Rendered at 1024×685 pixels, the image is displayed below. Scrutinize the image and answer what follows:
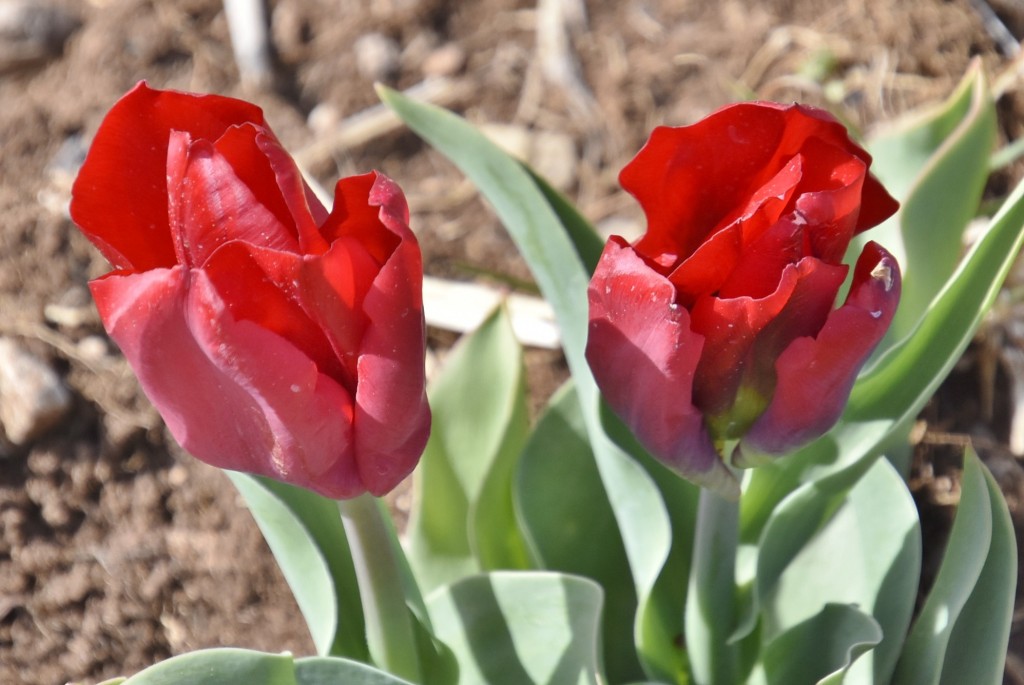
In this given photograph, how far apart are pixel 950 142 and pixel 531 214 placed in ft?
1.65

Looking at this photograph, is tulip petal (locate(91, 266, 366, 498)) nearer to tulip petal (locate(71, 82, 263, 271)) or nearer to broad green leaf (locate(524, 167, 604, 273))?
tulip petal (locate(71, 82, 263, 271))

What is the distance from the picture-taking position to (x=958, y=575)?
96cm

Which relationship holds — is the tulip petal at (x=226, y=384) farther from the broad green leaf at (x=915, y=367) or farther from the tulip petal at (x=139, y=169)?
the broad green leaf at (x=915, y=367)

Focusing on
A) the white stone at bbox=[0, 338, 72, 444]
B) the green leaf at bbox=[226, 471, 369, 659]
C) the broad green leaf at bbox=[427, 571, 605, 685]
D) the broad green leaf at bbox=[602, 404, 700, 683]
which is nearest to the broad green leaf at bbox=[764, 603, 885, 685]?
the broad green leaf at bbox=[602, 404, 700, 683]

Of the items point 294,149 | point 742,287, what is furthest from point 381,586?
point 294,149

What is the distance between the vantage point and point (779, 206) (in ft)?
2.32

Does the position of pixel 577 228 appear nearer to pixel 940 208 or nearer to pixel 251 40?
pixel 940 208

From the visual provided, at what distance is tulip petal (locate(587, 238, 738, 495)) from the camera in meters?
0.73

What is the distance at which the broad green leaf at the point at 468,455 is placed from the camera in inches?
50.9

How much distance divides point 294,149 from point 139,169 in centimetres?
140

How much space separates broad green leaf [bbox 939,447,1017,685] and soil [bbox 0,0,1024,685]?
404 mm

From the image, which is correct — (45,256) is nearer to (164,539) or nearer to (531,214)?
(164,539)

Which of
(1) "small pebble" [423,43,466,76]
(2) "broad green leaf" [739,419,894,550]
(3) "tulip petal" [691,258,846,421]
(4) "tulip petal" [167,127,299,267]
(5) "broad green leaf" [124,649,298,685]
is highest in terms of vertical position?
(4) "tulip petal" [167,127,299,267]

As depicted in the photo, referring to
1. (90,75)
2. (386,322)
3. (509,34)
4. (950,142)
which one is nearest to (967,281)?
(950,142)
